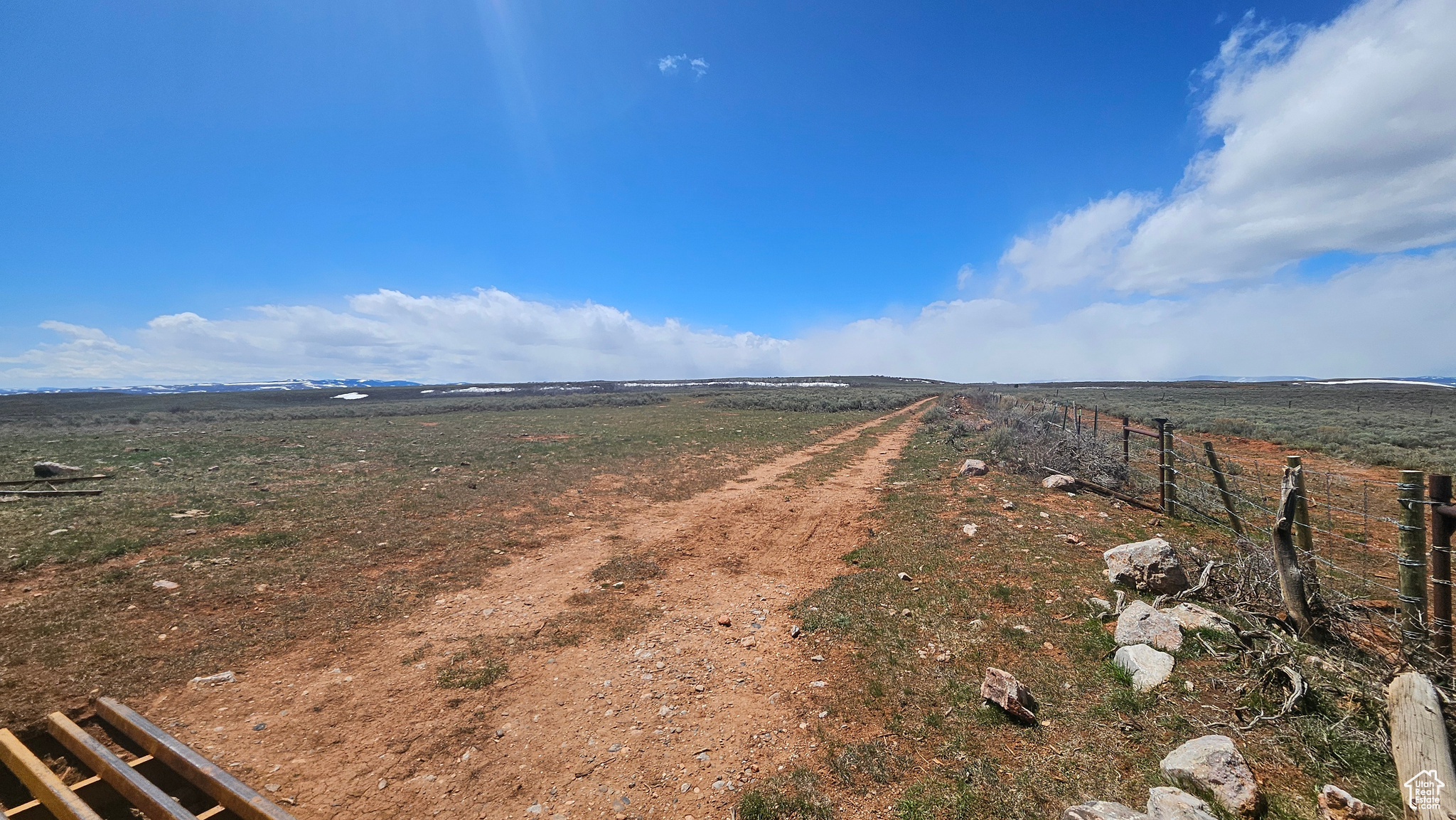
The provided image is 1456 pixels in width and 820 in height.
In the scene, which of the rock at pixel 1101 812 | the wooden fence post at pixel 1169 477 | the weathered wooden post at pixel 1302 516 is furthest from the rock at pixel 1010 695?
the wooden fence post at pixel 1169 477

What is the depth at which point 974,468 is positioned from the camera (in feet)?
45.9

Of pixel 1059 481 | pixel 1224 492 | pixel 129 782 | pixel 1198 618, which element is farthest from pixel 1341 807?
pixel 1059 481

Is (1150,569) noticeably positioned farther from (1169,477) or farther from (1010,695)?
(1169,477)

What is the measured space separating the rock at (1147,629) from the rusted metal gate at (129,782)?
7.43 m

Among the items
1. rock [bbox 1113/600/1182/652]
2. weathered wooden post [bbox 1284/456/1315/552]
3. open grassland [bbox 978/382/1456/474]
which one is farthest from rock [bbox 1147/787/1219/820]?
open grassland [bbox 978/382/1456/474]

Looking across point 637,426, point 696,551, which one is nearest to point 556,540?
point 696,551

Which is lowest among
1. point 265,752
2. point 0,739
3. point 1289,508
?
point 265,752

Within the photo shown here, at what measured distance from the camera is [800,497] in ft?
42.0

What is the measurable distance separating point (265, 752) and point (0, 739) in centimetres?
175

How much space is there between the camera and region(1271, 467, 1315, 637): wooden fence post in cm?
484

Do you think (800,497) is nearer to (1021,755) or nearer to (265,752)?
(1021,755)

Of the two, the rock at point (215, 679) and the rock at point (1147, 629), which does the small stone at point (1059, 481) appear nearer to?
the rock at point (1147, 629)

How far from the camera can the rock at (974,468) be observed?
13.9m

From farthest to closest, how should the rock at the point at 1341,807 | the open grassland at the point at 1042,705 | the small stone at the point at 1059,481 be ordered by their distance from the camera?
the small stone at the point at 1059,481, the open grassland at the point at 1042,705, the rock at the point at 1341,807
